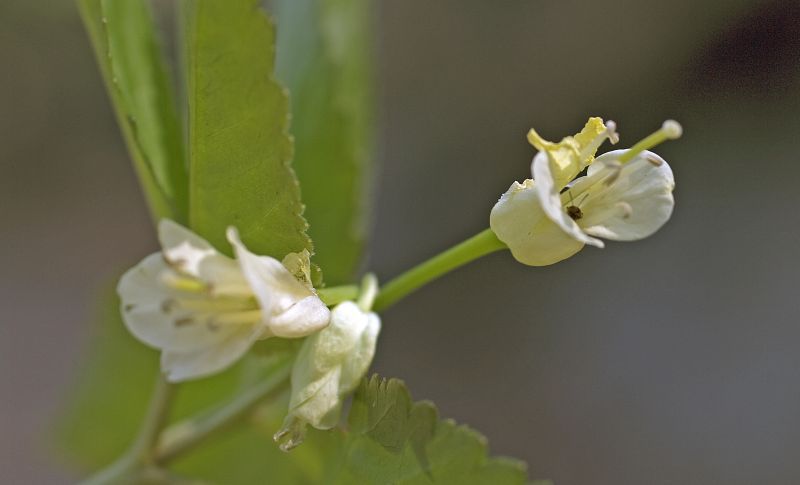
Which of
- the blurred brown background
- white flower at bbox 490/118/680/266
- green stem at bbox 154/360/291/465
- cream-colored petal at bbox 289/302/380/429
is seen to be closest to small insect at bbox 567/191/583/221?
white flower at bbox 490/118/680/266

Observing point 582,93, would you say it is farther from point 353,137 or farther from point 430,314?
point 353,137

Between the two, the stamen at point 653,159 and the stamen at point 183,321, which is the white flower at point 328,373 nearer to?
the stamen at point 183,321

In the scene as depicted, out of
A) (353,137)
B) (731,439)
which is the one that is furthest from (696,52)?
(353,137)

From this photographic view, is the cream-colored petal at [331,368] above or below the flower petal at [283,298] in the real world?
below

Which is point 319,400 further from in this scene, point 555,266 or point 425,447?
point 555,266

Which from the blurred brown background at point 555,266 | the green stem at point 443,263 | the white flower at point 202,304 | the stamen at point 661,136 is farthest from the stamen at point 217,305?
the blurred brown background at point 555,266

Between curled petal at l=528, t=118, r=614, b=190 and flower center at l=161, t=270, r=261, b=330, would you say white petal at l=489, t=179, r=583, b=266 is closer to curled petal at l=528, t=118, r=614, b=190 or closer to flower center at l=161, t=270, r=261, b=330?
curled petal at l=528, t=118, r=614, b=190

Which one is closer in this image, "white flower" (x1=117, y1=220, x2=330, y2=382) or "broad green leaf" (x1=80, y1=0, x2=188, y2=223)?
"white flower" (x1=117, y1=220, x2=330, y2=382)
